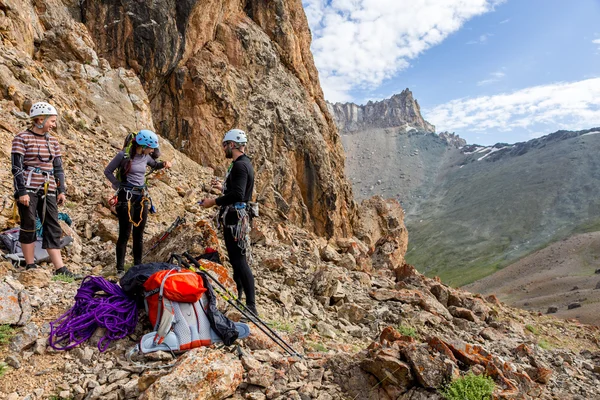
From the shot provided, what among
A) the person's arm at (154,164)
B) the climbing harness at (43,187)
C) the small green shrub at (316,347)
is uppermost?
the person's arm at (154,164)

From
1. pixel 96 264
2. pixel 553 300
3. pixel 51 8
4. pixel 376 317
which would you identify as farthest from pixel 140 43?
pixel 553 300

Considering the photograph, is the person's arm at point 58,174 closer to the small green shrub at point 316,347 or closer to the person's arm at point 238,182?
the person's arm at point 238,182

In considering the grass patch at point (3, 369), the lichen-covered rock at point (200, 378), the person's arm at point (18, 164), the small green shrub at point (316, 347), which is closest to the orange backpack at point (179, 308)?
the lichen-covered rock at point (200, 378)

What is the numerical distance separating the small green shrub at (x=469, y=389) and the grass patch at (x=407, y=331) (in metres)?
4.26

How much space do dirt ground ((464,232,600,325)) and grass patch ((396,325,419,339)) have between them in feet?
109

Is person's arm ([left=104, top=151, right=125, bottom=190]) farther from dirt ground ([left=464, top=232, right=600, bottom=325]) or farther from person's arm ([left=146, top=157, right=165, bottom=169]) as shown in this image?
dirt ground ([left=464, top=232, right=600, bottom=325])

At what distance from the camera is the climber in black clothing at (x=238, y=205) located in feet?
20.7

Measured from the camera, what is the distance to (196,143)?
2675cm

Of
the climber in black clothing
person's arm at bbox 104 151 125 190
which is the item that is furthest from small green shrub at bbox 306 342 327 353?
person's arm at bbox 104 151 125 190

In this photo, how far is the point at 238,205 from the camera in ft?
21.4

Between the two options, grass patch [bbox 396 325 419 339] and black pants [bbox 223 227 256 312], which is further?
grass patch [bbox 396 325 419 339]

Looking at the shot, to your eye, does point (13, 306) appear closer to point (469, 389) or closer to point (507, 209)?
point (469, 389)

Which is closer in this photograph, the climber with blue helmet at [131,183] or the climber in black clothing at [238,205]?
the climber in black clothing at [238,205]

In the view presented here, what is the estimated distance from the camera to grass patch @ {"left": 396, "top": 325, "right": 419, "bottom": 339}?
28.5 ft
